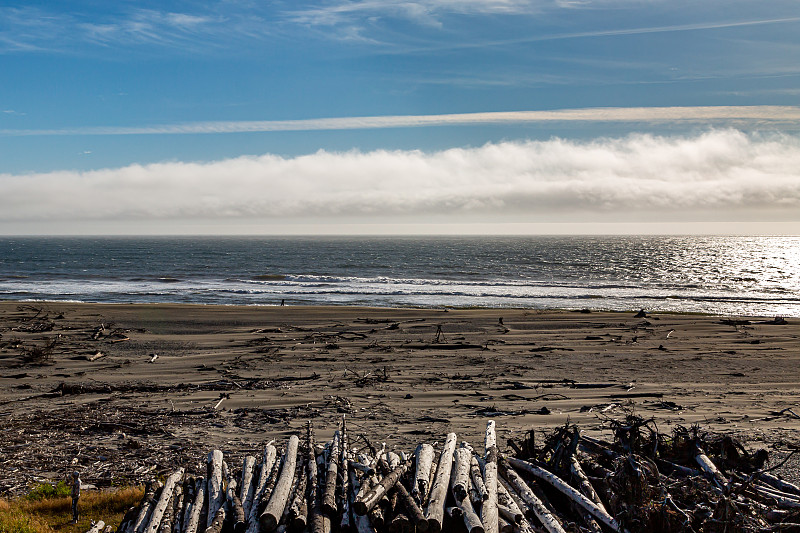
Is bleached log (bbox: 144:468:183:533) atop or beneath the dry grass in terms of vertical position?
atop

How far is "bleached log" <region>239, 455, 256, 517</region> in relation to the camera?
18.9ft

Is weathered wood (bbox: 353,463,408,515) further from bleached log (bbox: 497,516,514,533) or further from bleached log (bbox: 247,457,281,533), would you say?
bleached log (bbox: 497,516,514,533)

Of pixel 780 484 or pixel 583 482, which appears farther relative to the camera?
pixel 780 484

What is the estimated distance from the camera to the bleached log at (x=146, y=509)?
5457 mm

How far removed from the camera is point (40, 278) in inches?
2062

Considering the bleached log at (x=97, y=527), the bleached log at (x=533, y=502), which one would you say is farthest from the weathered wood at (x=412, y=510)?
the bleached log at (x=97, y=527)

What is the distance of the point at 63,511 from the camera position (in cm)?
642

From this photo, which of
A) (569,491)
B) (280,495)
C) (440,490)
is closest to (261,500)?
(280,495)

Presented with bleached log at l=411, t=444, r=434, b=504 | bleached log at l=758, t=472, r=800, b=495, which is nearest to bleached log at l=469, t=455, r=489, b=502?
→ bleached log at l=411, t=444, r=434, b=504

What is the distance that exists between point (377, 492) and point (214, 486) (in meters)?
1.99

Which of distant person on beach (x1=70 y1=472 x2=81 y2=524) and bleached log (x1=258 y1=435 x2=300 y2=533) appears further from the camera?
distant person on beach (x1=70 y1=472 x2=81 y2=524)

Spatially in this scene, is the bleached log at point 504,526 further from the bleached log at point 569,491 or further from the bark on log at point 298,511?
the bark on log at point 298,511

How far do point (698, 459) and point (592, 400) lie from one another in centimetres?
511

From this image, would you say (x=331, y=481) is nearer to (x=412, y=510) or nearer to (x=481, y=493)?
(x=412, y=510)
